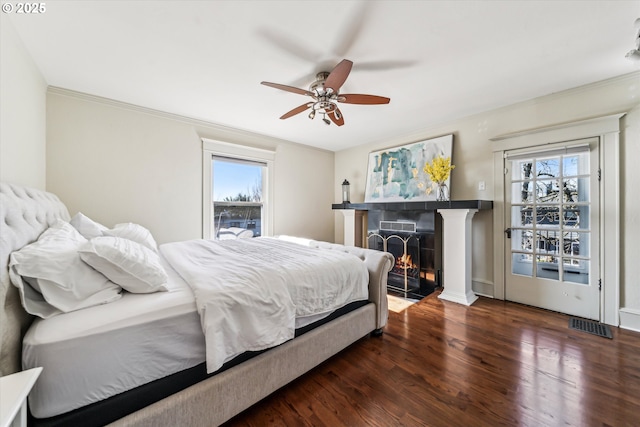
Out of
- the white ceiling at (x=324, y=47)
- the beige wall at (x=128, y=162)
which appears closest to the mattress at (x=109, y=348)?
the white ceiling at (x=324, y=47)

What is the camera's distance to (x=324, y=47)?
5.89 feet

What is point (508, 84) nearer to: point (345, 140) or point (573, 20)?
point (573, 20)

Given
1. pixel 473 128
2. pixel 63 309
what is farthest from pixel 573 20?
pixel 63 309

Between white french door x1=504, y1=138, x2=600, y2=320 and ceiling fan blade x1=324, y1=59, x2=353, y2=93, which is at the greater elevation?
ceiling fan blade x1=324, y1=59, x2=353, y2=93

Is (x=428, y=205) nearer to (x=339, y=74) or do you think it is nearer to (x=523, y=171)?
(x=523, y=171)

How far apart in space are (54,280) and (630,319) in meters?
4.28

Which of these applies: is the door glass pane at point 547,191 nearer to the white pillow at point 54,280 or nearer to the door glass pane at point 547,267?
the door glass pane at point 547,267

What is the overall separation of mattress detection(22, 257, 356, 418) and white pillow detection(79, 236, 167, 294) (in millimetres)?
67

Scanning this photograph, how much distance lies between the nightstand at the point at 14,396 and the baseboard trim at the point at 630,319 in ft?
13.2

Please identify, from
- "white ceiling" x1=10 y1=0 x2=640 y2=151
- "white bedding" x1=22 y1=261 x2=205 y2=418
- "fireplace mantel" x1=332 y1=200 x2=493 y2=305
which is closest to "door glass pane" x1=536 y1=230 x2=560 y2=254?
"fireplace mantel" x1=332 y1=200 x2=493 y2=305

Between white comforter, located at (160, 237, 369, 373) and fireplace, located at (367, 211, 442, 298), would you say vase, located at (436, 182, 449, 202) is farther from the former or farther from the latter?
white comforter, located at (160, 237, 369, 373)

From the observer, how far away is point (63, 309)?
100 centimetres

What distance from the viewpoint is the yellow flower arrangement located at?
3.14 m

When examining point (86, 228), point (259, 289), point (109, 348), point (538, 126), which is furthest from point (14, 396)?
point (538, 126)
